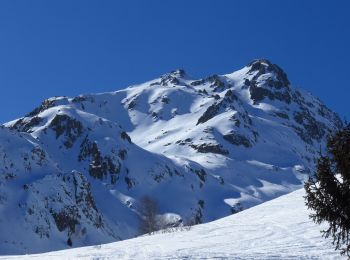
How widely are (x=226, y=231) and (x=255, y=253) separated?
759 cm

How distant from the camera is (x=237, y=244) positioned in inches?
951

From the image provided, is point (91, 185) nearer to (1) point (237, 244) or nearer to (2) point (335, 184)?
(1) point (237, 244)

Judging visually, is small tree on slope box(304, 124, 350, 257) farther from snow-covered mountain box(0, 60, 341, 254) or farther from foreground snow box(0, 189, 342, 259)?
snow-covered mountain box(0, 60, 341, 254)

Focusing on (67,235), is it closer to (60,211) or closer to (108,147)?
(60,211)

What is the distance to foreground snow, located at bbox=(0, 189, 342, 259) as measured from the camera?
69.8 feet

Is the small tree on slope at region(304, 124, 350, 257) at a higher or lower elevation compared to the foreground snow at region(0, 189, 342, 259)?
higher

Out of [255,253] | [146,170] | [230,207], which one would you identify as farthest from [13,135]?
[255,253]

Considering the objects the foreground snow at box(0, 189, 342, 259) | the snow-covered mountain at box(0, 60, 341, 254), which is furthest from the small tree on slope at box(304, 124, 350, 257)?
the snow-covered mountain at box(0, 60, 341, 254)

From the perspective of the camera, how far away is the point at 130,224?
133500 mm

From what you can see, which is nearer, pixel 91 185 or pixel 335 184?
pixel 335 184

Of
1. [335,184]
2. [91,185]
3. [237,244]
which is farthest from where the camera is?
[91,185]

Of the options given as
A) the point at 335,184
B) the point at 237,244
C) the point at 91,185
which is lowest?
the point at 91,185

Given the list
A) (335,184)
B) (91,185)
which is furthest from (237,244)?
(91,185)

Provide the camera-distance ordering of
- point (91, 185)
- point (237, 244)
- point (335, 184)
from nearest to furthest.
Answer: point (335, 184) → point (237, 244) → point (91, 185)
